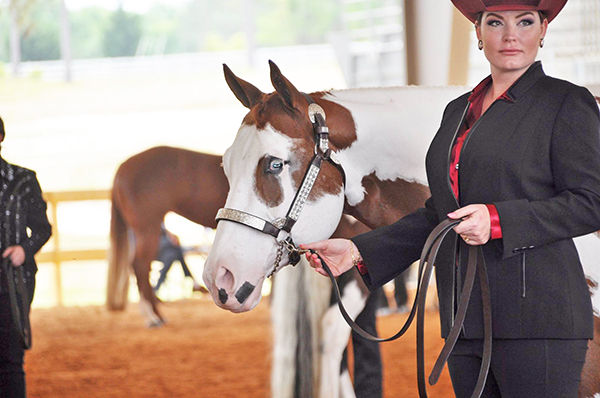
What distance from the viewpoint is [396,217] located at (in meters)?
1.73

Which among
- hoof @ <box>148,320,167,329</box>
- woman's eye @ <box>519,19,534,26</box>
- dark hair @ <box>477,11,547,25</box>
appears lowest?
hoof @ <box>148,320,167,329</box>

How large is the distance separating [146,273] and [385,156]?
3.89 metres

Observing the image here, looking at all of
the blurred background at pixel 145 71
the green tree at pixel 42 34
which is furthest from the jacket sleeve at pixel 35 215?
the green tree at pixel 42 34

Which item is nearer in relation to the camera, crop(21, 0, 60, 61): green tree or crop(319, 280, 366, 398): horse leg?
crop(319, 280, 366, 398): horse leg

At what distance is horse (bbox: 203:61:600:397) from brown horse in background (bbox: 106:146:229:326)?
280cm

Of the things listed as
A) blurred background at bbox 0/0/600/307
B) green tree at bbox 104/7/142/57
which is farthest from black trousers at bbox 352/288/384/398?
green tree at bbox 104/7/142/57

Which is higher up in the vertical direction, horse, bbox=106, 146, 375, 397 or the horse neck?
the horse neck

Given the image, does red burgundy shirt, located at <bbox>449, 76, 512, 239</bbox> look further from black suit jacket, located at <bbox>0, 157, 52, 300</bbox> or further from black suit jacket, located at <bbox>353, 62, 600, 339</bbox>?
black suit jacket, located at <bbox>0, 157, 52, 300</bbox>

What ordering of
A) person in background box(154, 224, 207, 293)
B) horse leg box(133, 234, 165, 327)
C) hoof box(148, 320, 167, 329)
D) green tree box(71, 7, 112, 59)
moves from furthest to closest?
green tree box(71, 7, 112, 59) < person in background box(154, 224, 207, 293) < hoof box(148, 320, 167, 329) < horse leg box(133, 234, 165, 327)

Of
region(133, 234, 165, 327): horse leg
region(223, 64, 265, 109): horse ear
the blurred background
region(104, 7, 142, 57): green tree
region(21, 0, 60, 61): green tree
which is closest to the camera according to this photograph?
region(223, 64, 265, 109): horse ear

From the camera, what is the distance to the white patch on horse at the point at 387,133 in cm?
168

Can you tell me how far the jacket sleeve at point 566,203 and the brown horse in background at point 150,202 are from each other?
3450 millimetres

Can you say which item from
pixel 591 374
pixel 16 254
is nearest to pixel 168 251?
pixel 16 254

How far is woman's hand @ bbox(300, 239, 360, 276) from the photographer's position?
144cm
